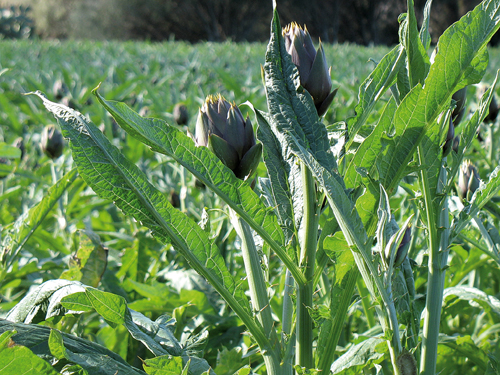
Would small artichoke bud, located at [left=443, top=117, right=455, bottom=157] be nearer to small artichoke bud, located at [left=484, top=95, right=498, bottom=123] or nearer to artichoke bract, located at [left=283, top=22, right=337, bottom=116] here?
artichoke bract, located at [left=283, top=22, right=337, bottom=116]

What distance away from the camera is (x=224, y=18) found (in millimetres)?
24578

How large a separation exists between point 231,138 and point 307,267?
0.14 m

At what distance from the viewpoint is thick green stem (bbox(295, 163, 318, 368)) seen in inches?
17.7

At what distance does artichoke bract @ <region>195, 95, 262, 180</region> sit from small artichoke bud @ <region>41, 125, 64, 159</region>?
106 centimetres

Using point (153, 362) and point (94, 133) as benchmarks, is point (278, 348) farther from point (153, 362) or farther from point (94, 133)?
point (94, 133)

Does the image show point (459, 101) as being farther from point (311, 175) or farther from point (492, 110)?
point (492, 110)

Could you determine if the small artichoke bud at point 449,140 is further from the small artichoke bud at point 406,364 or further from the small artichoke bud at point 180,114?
the small artichoke bud at point 180,114

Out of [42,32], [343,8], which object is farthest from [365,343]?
[42,32]

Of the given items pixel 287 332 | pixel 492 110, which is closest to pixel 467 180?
pixel 287 332

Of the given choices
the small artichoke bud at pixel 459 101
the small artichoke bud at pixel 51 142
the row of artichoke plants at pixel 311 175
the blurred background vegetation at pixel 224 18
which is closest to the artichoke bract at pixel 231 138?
the row of artichoke plants at pixel 311 175

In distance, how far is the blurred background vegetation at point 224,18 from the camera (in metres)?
24.0

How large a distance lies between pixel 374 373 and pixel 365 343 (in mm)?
44

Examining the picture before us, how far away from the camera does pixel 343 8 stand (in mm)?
24672

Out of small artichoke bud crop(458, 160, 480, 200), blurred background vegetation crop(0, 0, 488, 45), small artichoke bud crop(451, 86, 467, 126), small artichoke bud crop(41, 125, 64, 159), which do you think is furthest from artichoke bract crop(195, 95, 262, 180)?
blurred background vegetation crop(0, 0, 488, 45)
